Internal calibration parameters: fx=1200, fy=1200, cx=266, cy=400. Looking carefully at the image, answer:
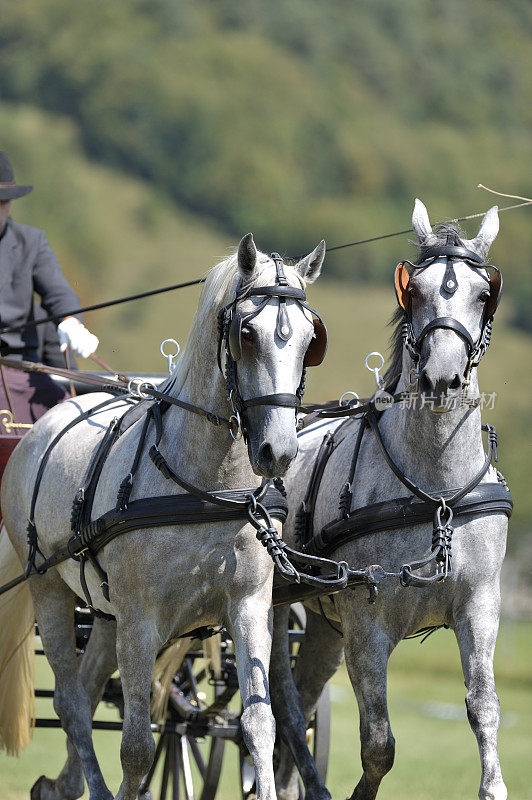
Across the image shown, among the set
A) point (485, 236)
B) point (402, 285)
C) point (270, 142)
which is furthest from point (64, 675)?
point (270, 142)

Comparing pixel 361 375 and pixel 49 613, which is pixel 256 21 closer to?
pixel 361 375

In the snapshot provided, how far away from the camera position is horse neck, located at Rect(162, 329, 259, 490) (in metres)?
3.36

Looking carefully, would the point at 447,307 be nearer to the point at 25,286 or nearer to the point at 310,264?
the point at 310,264

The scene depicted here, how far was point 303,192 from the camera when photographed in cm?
3734

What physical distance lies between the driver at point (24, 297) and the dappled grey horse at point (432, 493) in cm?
154

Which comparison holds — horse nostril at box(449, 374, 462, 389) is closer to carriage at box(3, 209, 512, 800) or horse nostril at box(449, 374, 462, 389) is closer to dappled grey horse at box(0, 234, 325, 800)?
carriage at box(3, 209, 512, 800)

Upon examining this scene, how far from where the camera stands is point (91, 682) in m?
4.23

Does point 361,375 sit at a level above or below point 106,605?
above

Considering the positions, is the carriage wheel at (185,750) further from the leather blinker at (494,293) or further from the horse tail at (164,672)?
the leather blinker at (494,293)

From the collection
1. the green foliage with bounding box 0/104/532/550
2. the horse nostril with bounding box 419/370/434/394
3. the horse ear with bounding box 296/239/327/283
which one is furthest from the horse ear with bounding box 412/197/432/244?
the green foliage with bounding box 0/104/532/550

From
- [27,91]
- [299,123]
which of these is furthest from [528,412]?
[27,91]

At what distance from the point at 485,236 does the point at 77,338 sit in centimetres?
170

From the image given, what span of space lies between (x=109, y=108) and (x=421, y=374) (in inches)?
1383

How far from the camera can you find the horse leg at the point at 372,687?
352cm
